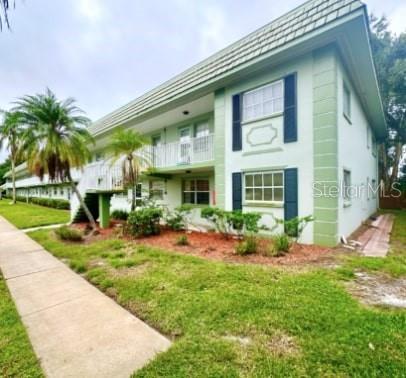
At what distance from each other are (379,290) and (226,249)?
382 cm

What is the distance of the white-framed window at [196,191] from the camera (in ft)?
39.2

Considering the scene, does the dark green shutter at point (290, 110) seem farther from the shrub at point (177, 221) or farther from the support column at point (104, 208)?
the support column at point (104, 208)

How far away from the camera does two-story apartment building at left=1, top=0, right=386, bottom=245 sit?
21.8 ft

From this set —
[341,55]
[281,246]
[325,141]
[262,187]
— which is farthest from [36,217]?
[341,55]

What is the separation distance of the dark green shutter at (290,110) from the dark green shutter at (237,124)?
176cm

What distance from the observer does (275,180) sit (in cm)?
791

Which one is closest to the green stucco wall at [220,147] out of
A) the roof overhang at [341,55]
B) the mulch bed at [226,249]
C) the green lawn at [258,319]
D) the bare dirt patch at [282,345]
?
the roof overhang at [341,55]

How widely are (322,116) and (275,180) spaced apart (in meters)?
2.41

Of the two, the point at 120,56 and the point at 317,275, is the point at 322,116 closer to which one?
the point at 317,275

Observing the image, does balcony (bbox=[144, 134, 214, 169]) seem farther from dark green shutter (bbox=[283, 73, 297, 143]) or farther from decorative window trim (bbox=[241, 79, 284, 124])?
dark green shutter (bbox=[283, 73, 297, 143])

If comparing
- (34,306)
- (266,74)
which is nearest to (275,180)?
(266,74)

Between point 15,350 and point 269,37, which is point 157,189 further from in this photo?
point 15,350

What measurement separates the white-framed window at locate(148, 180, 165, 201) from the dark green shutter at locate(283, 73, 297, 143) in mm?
8269

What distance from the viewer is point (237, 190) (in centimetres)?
879
